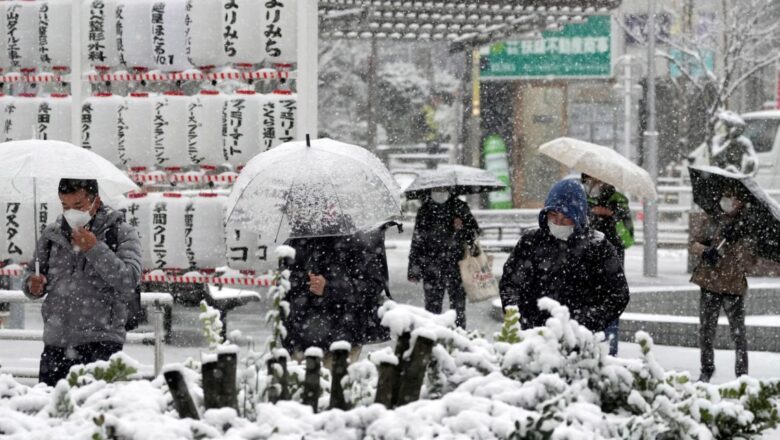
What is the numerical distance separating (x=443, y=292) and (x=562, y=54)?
27324 mm

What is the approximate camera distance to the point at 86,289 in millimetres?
7316

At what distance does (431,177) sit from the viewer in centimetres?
1445

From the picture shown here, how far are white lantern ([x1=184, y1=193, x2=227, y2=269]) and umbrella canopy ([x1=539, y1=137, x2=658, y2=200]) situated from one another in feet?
10.1

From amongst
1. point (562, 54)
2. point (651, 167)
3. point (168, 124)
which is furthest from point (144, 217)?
point (562, 54)

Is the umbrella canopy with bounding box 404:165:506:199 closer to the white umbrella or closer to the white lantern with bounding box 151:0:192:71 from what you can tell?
the white lantern with bounding box 151:0:192:71

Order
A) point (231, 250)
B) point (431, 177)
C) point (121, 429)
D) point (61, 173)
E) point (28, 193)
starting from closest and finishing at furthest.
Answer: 1. point (121, 429)
2. point (61, 173)
3. point (28, 193)
4. point (231, 250)
5. point (431, 177)

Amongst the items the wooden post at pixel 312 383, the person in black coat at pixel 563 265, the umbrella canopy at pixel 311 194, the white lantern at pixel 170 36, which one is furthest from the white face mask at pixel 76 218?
the white lantern at pixel 170 36

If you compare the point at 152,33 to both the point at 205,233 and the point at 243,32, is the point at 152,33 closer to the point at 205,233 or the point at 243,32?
the point at 243,32

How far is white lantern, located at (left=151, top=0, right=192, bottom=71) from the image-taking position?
→ 42.8 ft

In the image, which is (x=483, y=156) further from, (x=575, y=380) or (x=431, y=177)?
(x=575, y=380)

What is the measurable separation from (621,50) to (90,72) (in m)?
30.1

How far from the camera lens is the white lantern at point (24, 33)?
1370 cm

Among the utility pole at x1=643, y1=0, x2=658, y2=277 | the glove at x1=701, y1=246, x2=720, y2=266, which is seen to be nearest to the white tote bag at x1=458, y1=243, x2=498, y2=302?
the glove at x1=701, y1=246, x2=720, y2=266

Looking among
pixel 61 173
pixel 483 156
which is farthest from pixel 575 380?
pixel 483 156
